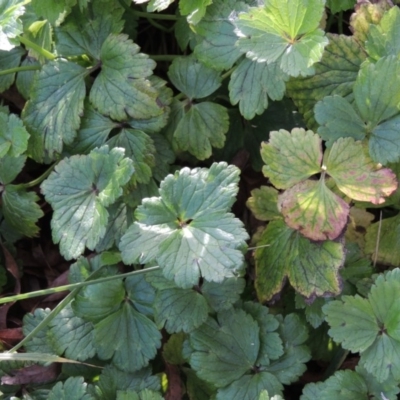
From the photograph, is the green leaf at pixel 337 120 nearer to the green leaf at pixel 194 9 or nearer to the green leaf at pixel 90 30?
the green leaf at pixel 194 9

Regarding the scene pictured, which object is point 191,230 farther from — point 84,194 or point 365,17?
point 365,17

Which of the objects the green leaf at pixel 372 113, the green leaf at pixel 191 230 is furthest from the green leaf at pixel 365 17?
the green leaf at pixel 191 230

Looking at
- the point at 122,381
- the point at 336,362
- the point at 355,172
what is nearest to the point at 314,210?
the point at 355,172

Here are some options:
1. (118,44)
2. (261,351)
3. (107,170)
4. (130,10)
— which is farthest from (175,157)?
(261,351)

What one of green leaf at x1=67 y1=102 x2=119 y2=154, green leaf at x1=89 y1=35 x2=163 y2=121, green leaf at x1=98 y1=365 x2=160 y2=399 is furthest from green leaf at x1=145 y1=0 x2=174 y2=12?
green leaf at x1=98 y1=365 x2=160 y2=399

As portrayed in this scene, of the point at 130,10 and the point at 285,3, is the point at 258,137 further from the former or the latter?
the point at 130,10

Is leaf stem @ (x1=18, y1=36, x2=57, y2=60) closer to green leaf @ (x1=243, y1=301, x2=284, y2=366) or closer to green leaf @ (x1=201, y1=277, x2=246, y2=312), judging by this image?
green leaf @ (x1=201, y1=277, x2=246, y2=312)
